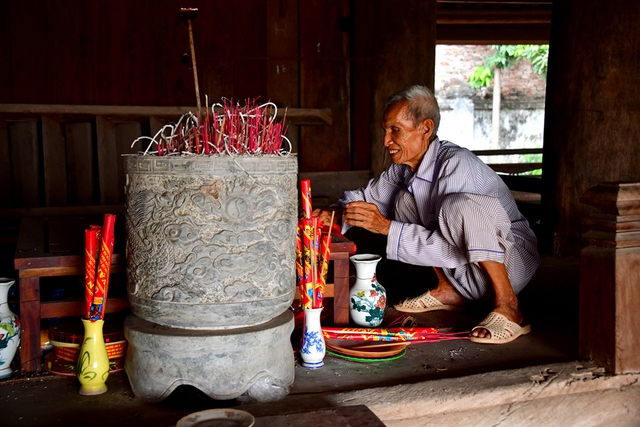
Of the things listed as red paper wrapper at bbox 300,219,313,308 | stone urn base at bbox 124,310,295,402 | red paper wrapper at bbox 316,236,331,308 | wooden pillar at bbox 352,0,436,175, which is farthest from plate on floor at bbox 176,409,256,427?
wooden pillar at bbox 352,0,436,175

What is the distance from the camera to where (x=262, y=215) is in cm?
210

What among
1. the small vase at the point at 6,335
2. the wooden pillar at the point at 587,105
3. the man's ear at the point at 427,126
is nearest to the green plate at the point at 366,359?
the man's ear at the point at 427,126

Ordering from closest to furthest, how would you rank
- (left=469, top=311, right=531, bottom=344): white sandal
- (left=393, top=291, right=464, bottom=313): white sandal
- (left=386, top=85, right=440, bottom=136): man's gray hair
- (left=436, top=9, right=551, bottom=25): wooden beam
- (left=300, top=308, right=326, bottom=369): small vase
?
(left=300, top=308, right=326, bottom=369): small vase < (left=469, top=311, right=531, bottom=344): white sandal < (left=386, top=85, right=440, bottom=136): man's gray hair < (left=393, top=291, right=464, bottom=313): white sandal < (left=436, top=9, right=551, bottom=25): wooden beam

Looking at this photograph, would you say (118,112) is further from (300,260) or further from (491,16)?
(491,16)

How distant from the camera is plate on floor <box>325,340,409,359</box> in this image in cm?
246

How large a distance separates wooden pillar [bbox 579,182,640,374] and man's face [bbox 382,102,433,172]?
0.84m

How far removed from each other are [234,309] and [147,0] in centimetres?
319

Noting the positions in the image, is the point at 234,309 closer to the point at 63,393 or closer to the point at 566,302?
the point at 63,393

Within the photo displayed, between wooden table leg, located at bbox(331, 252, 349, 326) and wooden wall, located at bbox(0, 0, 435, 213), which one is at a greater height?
wooden wall, located at bbox(0, 0, 435, 213)

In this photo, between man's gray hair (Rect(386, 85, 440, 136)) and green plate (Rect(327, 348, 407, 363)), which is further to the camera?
man's gray hair (Rect(386, 85, 440, 136))

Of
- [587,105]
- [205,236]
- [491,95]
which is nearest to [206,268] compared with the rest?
[205,236]

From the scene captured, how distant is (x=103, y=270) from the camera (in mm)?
2193

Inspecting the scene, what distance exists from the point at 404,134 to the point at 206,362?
4.72ft

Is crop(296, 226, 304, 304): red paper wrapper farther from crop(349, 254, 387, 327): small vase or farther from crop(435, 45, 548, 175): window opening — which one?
crop(435, 45, 548, 175): window opening
